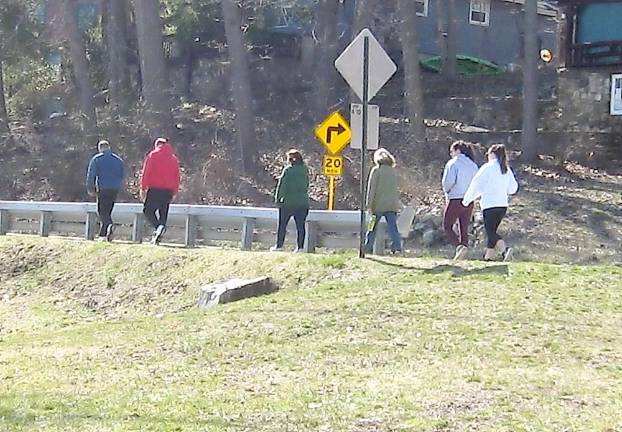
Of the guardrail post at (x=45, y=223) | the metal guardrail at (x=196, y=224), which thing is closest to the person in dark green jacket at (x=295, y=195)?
the metal guardrail at (x=196, y=224)

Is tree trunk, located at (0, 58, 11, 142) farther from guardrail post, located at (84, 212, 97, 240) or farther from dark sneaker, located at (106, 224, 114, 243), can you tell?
dark sneaker, located at (106, 224, 114, 243)

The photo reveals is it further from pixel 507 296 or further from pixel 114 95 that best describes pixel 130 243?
pixel 114 95

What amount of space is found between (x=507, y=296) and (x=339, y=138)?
6.82 m

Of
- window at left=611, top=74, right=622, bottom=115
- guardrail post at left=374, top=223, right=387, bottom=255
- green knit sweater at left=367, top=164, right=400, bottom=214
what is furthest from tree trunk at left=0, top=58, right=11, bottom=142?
green knit sweater at left=367, top=164, right=400, bottom=214

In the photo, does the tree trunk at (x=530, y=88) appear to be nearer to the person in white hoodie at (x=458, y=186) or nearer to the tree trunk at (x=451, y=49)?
the tree trunk at (x=451, y=49)

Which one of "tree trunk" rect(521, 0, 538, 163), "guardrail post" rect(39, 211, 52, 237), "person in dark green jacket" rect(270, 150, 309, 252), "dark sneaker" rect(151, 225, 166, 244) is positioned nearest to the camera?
"person in dark green jacket" rect(270, 150, 309, 252)

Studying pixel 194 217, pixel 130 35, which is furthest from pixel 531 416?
pixel 130 35

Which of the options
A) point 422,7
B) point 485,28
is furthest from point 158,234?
point 485,28

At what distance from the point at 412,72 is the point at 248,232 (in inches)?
564

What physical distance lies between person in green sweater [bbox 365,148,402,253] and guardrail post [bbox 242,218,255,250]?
2.75 meters

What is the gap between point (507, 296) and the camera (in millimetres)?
11781

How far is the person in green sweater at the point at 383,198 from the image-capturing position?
15.9m

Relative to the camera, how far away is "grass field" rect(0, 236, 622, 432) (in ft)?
25.3

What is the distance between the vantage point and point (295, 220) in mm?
17156
